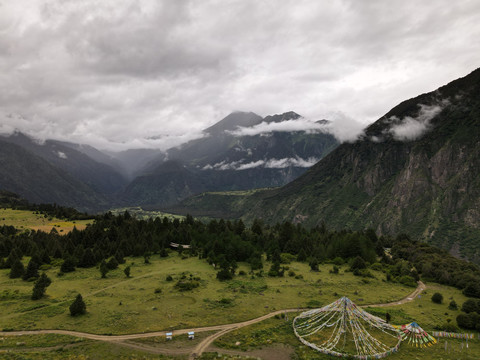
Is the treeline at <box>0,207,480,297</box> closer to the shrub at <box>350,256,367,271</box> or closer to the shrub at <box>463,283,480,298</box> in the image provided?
the shrub at <box>350,256,367,271</box>

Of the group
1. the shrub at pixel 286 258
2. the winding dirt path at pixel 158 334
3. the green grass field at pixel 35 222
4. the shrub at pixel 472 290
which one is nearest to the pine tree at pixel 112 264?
the winding dirt path at pixel 158 334

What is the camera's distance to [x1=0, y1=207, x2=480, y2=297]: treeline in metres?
95.1

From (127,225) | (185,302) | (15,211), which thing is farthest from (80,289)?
(15,211)

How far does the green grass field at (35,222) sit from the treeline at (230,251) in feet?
56.3

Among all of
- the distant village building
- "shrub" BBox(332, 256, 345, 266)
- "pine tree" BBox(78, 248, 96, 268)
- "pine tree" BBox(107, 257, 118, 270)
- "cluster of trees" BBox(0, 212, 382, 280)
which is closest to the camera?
"pine tree" BBox(107, 257, 118, 270)

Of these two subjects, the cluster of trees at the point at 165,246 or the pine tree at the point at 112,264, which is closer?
the pine tree at the point at 112,264

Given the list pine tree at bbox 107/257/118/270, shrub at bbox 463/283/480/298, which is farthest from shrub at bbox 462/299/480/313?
pine tree at bbox 107/257/118/270

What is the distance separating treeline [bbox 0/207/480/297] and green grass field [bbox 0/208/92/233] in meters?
17.2

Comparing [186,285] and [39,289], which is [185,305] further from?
[39,289]

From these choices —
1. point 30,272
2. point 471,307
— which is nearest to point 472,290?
point 471,307

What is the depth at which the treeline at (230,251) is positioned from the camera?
3743 inches

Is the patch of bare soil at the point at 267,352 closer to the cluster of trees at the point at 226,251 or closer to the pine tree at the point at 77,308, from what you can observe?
the pine tree at the point at 77,308

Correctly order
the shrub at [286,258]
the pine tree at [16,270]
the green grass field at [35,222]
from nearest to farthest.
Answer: the pine tree at [16,270] < the shrub at [286,258] < the green grass field at [35,222]

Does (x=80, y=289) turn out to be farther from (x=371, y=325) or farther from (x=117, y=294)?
(x=371, y=325)
